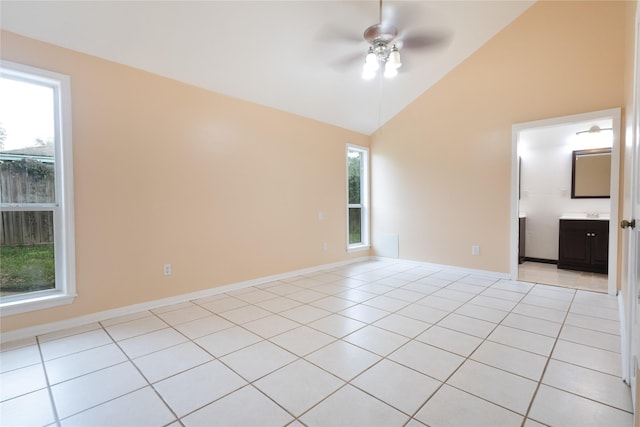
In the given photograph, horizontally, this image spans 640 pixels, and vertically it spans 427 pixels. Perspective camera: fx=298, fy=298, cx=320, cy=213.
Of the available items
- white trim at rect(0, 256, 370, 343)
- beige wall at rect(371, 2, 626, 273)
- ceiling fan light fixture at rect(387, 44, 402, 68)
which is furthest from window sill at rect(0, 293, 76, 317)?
beige wall at rect(371, 2, 626, 273)

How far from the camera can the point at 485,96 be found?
4.20 meters

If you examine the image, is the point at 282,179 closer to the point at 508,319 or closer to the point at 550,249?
the point at 508,319

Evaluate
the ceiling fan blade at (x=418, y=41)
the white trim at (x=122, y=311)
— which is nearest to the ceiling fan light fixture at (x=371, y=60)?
the ceiling fan blade at (x=418, y=41)

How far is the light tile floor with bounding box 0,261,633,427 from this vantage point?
1532 mm

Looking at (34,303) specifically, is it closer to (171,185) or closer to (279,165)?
(171,185)

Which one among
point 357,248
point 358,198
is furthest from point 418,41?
point 357,248

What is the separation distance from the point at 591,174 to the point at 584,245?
1.15 m

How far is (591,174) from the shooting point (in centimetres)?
465

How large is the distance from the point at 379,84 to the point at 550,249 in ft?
13.4

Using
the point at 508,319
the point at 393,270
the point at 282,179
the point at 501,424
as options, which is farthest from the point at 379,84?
the point at 501,424

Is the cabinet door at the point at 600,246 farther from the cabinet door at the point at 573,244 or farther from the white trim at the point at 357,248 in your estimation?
the white trim at the point at 357,248

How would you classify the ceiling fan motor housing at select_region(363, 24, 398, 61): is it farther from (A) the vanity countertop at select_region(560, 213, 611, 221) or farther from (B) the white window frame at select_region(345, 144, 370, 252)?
(A) the vanity countertop at select_region(560, 213, 611, 221)

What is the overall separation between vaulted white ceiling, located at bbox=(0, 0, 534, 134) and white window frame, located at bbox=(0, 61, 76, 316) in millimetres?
386

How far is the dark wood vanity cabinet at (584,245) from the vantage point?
14.0 feet
